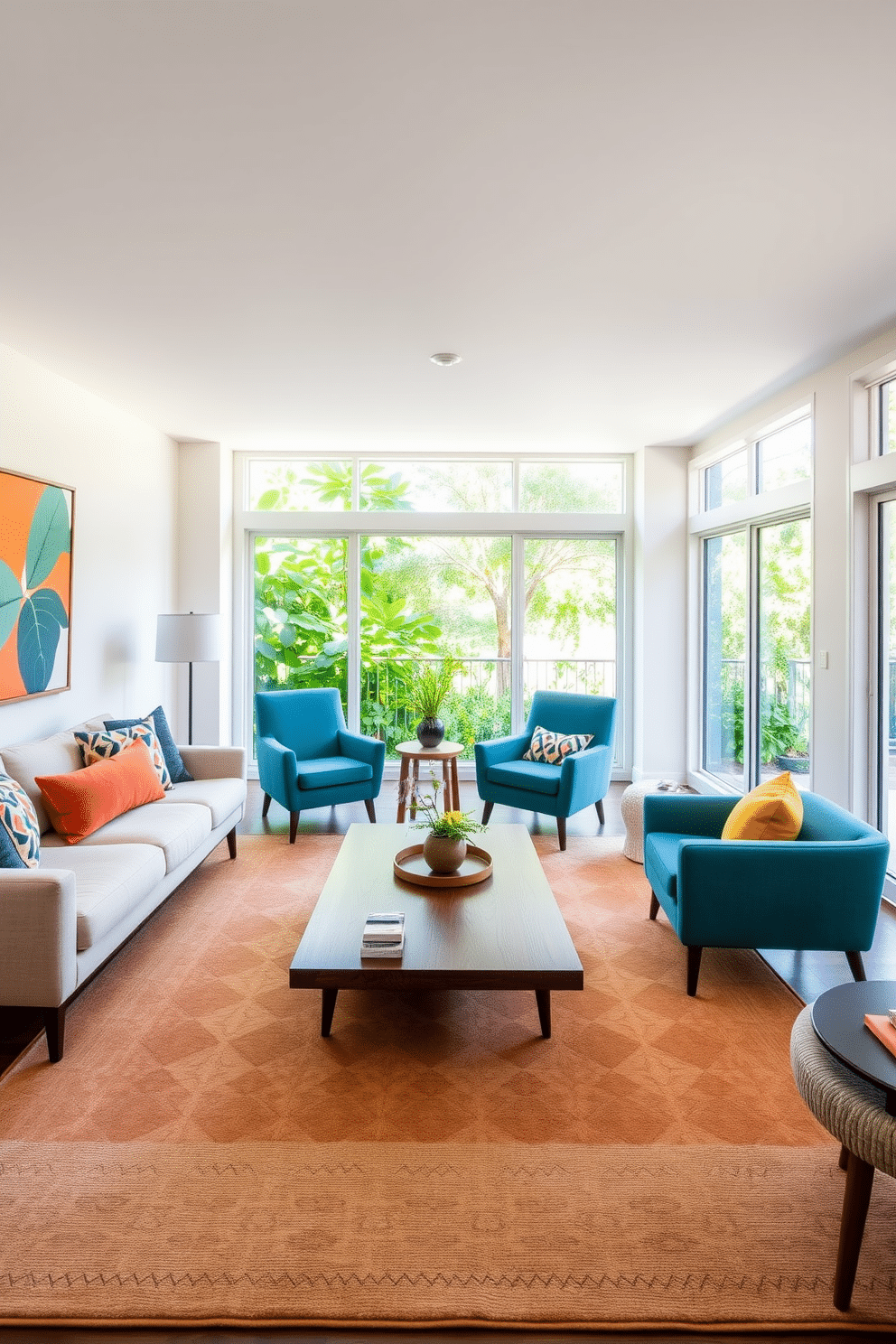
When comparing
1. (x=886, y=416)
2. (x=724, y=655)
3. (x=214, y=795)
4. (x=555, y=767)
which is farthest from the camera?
(x=724, y=655)

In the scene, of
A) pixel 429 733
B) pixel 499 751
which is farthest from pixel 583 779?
pixel 429 733

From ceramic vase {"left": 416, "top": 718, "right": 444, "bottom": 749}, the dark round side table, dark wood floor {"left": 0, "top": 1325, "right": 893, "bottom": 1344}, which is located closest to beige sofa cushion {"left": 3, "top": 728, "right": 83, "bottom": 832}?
ceramic vase {"left": 416, "top": 718, "right": 444, "bottom": 749}

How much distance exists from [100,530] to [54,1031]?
3.23 meters

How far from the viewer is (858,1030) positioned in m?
1.74

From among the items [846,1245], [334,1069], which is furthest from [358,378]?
[846,1245]

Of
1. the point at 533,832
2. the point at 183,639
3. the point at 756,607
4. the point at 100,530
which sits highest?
the point at 100,530

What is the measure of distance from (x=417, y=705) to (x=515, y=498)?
1922mm

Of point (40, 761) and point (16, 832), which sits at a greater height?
point (40, 761)

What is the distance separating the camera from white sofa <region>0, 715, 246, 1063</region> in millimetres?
2428

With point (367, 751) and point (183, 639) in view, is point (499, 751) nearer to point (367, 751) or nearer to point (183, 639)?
point (367, 751)

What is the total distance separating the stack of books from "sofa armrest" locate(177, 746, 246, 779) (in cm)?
222

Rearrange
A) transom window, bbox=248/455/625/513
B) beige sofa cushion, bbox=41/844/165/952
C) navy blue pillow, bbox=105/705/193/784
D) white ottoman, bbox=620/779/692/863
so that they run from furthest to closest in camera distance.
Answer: transom window, bbox=248/455/625/513
navy blue pillow, bbox=105/705/193/784
white ottoman, bbox=620/779/692/863
beige sofa cushion, bbox=41/844/165/952

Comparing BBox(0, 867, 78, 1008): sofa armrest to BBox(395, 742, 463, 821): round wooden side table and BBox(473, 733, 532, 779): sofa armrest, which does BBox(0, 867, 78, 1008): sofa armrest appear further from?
BBox(473, 733, 532, 779): sofa armrest

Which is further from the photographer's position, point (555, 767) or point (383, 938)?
point (555, 767)
